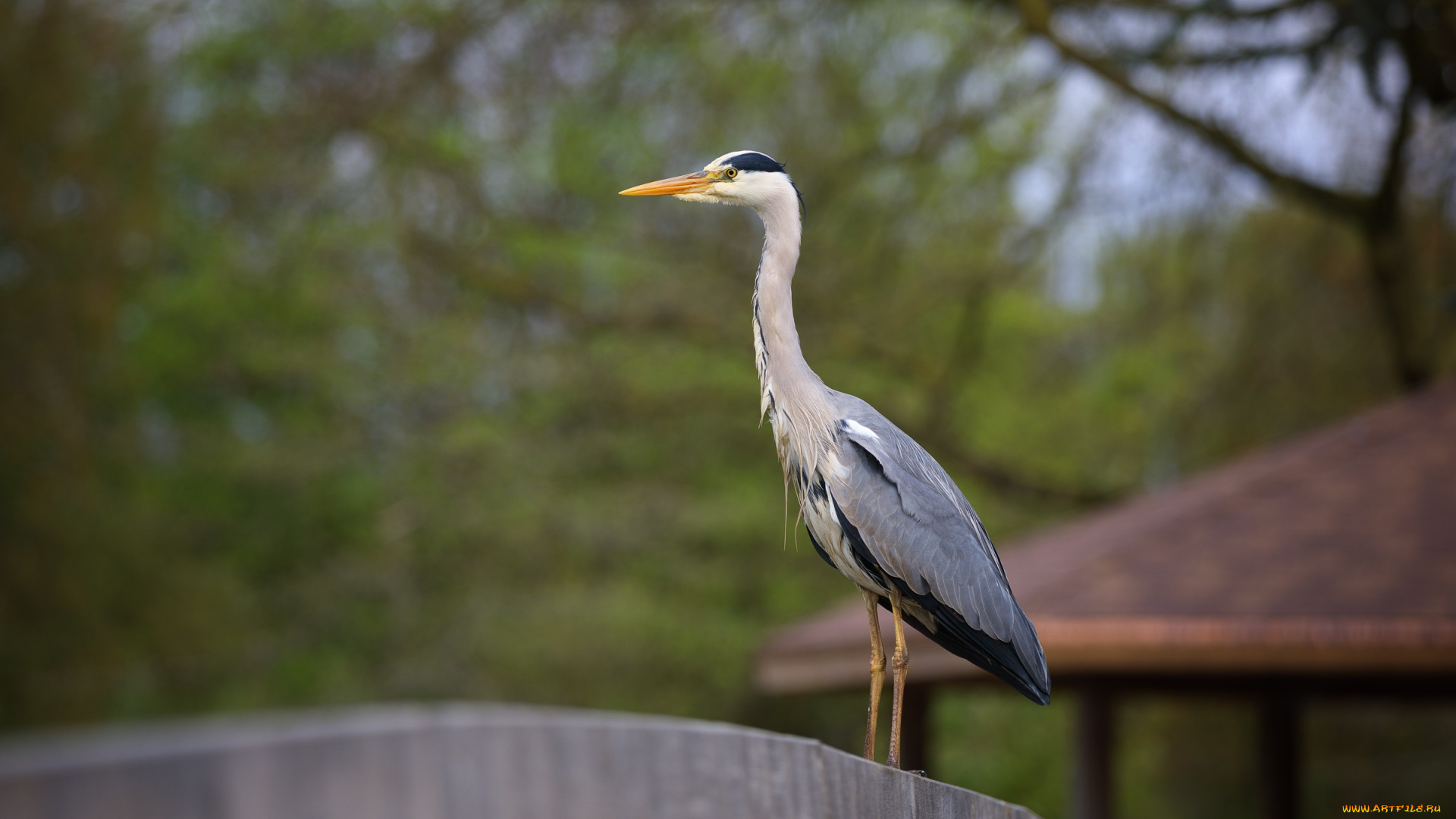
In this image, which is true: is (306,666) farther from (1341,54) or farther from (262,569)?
(1341,54)

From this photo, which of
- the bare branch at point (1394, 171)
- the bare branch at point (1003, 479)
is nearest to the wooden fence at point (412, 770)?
the bare branch at point (1394, 171)

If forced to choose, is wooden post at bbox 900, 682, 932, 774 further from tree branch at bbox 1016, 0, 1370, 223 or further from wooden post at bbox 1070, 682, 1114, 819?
tree branch at bbox 1016, 0, 1370, 223

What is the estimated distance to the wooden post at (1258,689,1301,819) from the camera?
9.16m

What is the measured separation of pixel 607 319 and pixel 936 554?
1013cm

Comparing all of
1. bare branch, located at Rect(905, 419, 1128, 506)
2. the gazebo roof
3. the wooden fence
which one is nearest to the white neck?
the wooden fence

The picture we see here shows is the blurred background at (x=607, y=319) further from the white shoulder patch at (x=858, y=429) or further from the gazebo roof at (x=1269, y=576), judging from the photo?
the white shoulder patch at (x=858, y=429)

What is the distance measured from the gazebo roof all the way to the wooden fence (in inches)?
195

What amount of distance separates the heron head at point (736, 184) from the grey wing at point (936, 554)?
59 centimetres

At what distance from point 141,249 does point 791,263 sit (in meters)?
16.4

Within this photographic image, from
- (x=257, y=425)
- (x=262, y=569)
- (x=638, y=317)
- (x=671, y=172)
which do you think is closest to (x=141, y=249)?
(x=257, y=425)

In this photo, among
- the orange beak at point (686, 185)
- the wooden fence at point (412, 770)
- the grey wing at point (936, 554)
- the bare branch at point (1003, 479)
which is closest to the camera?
the wooden fence at point (412, 770)

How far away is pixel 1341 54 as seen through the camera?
8.87m

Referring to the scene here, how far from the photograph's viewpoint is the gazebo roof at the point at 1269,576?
6.27 metres

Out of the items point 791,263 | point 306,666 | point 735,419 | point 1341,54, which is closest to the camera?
point 791,263
